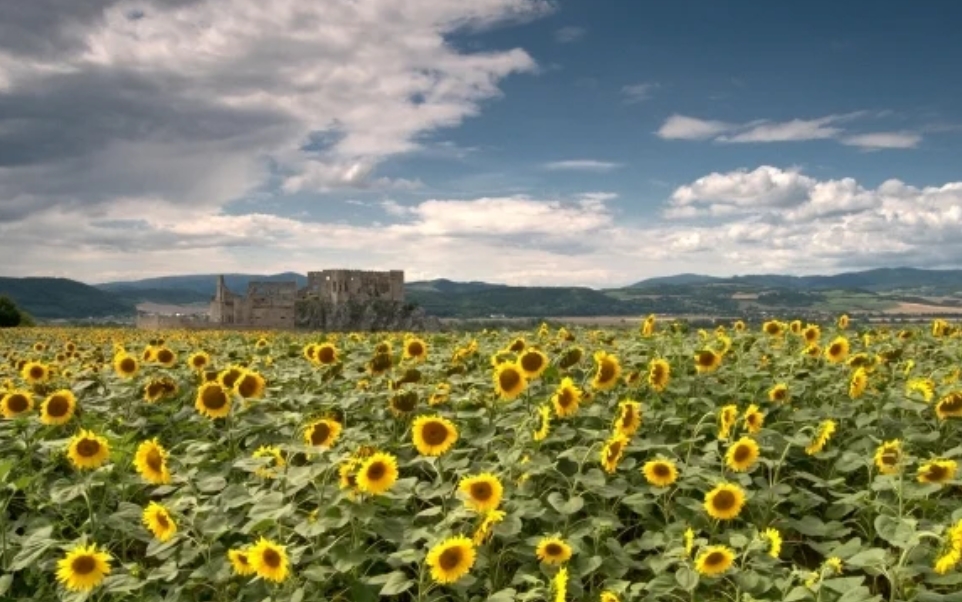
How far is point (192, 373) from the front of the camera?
10031mm

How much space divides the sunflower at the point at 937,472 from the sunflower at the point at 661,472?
5.30ft

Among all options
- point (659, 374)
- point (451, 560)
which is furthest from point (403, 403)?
point (451, 560)

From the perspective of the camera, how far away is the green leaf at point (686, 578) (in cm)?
490

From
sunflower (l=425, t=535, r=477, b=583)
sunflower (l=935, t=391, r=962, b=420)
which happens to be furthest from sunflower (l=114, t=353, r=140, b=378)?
sunflower (l=935, t=391, r=962, b=420)

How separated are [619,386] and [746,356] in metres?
2.30

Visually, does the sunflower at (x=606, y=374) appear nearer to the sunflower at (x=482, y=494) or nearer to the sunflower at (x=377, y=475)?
the sunflower at (x=482, y=494)

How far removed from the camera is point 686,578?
4.98 meters

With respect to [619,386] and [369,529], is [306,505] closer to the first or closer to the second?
[369,529]

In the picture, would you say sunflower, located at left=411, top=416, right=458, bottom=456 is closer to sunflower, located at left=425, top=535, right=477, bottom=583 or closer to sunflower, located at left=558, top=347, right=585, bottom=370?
sunflower, located at left=425, top=535, right=477, bottom=583

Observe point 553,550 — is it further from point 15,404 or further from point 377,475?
point 15,404

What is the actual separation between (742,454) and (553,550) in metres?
1.80

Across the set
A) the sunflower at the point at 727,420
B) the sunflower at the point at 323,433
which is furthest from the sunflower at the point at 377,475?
the sunflower at the point at 727,420

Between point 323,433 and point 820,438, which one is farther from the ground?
point 323,433

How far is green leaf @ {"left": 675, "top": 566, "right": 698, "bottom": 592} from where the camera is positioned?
490cm
